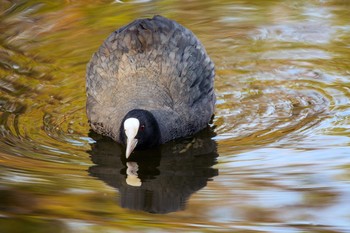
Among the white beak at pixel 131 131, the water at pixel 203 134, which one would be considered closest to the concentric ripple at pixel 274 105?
the water at pixel 203 134

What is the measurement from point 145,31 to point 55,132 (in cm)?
118

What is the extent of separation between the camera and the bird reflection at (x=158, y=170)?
19.6 ft

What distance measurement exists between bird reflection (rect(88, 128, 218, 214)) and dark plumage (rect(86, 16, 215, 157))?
121mm

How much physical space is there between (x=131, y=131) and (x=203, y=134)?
2.94 feet

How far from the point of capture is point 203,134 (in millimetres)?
7551

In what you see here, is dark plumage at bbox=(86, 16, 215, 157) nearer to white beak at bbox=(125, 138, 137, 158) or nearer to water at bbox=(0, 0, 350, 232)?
water at bbox=(0, 0, 350, 232)

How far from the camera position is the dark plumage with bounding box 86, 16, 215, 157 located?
24.0ft

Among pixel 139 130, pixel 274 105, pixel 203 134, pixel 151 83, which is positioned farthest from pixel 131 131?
pixel 274 105

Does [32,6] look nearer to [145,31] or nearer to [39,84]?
[39,84]

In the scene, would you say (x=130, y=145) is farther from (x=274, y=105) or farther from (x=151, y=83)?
(x=274, y=105)

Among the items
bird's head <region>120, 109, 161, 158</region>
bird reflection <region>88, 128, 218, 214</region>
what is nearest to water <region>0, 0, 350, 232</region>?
bird reflection <region>88, 128, 218, 214</region>

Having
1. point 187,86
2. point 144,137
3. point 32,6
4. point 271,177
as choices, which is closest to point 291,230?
point 271,177

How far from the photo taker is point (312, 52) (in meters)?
9.12

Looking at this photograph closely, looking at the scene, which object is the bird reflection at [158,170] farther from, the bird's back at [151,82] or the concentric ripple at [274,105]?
the concentric ripple at [274,105]
